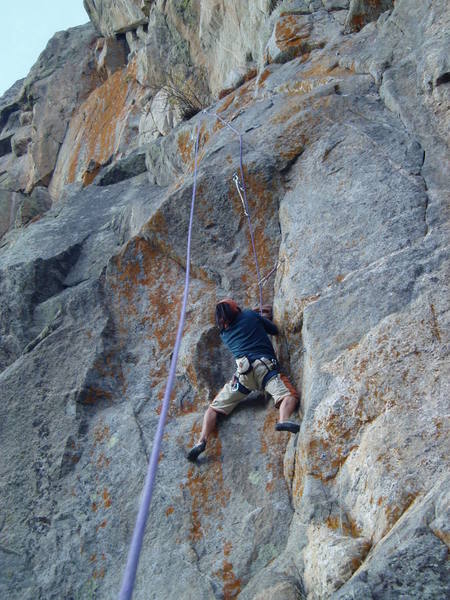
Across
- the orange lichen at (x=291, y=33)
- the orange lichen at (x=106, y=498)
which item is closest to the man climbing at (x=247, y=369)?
the orange lichen at (x=106, y=498)

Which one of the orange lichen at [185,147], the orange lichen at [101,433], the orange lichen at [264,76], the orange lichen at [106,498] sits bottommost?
the orange lichen at [106,498]

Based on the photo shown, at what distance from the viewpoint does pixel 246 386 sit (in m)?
5.79

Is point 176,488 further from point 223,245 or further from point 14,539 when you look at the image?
point 223,245

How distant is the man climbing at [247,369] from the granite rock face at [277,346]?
5.8 inches

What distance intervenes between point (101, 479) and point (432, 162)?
14.7ft

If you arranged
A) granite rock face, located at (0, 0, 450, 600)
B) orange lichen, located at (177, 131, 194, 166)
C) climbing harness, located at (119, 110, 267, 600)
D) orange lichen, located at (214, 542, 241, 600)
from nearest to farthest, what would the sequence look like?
climbing harness, located at (119, 110, 267, 600) → granite rock face, located at (0, 0, 450, 600) → orange lichen, located at (214, 542, 241, 600) → orange lichen, located at (177, 131, 194, 166)

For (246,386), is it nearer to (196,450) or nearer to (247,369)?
(247,369)

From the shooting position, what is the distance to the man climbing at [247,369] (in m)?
5.55

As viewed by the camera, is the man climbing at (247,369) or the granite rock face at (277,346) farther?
the man climbing at (247,369)

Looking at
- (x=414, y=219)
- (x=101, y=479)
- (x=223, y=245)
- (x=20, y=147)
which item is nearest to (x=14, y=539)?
(x=101, y=479)

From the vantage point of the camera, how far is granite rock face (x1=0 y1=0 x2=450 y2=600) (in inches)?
167

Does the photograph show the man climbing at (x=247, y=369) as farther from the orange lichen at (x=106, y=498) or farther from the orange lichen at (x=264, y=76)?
the orange lichen at (x=264, y=76)

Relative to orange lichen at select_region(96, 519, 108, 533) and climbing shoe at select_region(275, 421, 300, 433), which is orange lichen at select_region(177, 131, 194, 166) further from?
orange lichen at select_region(96, 519, 108, 533)

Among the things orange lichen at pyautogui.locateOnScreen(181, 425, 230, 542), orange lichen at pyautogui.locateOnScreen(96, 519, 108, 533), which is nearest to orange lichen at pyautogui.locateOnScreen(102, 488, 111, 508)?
orange lichen at pyautogui.locateOnScreen(96, 519, 108, 533)
